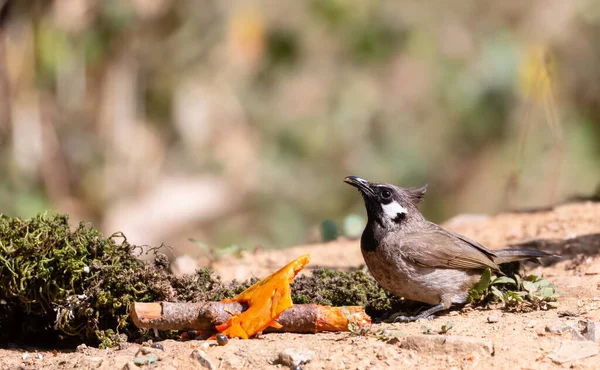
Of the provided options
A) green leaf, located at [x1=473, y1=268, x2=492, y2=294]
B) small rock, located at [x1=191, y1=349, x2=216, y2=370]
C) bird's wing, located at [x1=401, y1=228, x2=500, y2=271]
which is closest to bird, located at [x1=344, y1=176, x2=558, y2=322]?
bird's wing, located at [x1=401, y1=228, x2=500, y2=271]

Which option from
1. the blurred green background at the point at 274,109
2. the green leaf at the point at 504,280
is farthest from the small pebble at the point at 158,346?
the blurred green background at the point at 274,109

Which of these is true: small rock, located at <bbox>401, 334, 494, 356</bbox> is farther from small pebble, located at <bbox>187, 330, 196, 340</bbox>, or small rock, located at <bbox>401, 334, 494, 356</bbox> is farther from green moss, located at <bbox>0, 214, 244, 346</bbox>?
green moss, located at <bbox>0, 214, 244, 346</bbox>

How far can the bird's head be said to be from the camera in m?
5.83

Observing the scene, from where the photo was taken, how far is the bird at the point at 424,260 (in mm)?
5438

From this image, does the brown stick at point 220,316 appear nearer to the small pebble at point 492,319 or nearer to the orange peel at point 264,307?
the orange peel at point 264,307

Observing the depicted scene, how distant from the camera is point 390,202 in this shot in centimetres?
588

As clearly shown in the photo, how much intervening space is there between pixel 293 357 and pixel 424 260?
148cm

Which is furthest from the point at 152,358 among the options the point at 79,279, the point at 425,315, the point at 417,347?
the point at 425,315

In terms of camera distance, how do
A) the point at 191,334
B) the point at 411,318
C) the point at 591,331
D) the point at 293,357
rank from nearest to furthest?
the point at 293,357
the point at 591,331
the point at 191,334
the point at 411,318

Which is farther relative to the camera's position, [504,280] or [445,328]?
[504,280]

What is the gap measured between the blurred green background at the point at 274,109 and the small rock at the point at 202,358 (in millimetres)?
7191

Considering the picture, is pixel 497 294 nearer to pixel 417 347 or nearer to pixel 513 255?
pixel 513 255

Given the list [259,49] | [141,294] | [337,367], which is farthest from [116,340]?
[259,49]

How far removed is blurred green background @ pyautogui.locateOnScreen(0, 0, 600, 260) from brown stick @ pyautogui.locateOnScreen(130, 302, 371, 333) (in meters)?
6.77
